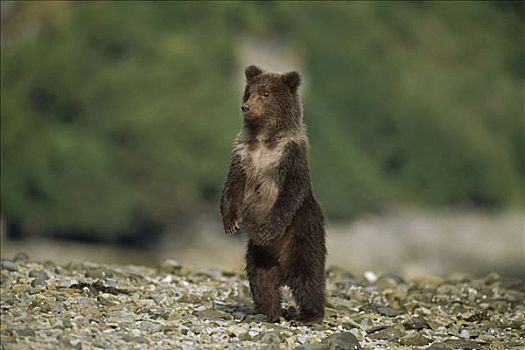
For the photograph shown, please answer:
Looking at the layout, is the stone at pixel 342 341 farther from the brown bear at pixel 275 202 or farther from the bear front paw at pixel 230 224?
the bear front paw at pixel 230 224

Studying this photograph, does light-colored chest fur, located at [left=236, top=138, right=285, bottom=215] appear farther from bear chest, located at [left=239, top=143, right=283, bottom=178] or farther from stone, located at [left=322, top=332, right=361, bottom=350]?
stone, located at [left=322, top=332, right=361, bottom=350]

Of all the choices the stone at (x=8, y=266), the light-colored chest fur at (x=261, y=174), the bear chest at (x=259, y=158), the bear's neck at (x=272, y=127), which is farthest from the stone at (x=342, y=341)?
the stone at (x=8, y=266)

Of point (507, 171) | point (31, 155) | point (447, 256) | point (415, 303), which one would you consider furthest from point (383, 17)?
point (415, 303)

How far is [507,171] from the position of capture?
68125 millimetres

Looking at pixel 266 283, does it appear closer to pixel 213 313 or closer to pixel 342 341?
pixel 213 313

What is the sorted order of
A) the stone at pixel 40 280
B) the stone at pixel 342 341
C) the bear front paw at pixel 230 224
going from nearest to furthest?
1. the stone at pixel 342 341
2. the bear front paw at pixel 230 224
3. the stone at pixel 40 280

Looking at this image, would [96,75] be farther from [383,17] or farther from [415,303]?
[415,303]

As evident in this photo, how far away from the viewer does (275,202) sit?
9383 millimetres

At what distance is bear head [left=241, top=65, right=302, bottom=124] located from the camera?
9531mm

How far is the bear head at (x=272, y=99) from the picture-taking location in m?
9.53

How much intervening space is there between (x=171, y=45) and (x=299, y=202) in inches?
2113

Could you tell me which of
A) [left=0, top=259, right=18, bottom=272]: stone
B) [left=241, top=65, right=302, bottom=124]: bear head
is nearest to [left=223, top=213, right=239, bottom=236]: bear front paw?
[left=241, top=65, right=302, bottom=124]: bear head

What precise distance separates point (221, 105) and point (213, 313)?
51.3 meters

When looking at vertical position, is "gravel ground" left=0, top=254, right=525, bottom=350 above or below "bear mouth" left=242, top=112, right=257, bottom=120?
below
